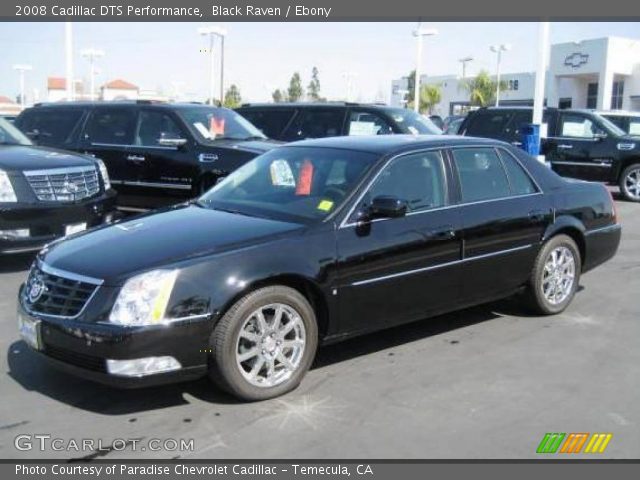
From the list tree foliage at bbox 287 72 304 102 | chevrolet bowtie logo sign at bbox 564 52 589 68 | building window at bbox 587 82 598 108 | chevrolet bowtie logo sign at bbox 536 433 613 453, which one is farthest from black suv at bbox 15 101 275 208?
tree foliage at bbox 287 72 304 102

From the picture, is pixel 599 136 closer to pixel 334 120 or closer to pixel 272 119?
pixel 334 120

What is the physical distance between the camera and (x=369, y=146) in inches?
214

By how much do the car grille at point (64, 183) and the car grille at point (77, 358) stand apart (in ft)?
12.6

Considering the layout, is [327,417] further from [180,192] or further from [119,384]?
[180,192]

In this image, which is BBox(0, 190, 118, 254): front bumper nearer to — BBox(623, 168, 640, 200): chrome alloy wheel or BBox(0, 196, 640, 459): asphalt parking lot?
BBox(0, 196, 640, 459): asphalt parking lot

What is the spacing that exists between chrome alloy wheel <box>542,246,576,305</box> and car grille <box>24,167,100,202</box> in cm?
509

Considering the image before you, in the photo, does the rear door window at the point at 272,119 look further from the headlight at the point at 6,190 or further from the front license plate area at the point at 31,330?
the front license plate area at the point at 31,330

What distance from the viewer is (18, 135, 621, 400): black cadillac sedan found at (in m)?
4.09

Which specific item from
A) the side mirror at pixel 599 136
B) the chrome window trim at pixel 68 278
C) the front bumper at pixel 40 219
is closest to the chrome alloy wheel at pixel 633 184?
the side mirror at pixel 599 136

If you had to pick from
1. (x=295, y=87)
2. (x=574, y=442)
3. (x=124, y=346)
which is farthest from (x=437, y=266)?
(x=295, y=87)

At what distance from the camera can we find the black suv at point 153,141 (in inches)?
393

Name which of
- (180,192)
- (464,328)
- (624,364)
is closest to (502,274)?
(464,328)

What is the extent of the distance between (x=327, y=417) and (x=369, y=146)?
7.11ft

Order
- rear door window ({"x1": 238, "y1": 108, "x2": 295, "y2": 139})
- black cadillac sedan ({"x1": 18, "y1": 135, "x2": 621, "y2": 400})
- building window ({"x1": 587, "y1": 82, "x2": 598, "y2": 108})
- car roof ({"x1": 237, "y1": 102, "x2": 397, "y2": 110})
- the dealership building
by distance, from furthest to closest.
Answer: building window ({"x1": 587, "y1": 82, "x2": 598, "y2": 108}) < the dealership building < rear door window ({"x1": 238, "y1": 108, "x2": 295, "y2": 139}) < car roof ({"x1": 237, "y1": 102, "x2": 397, "y2": 110}) < black cadillac sedan ({"x1": 18, "y1": 135, "x2": 621, "y2": 400})
